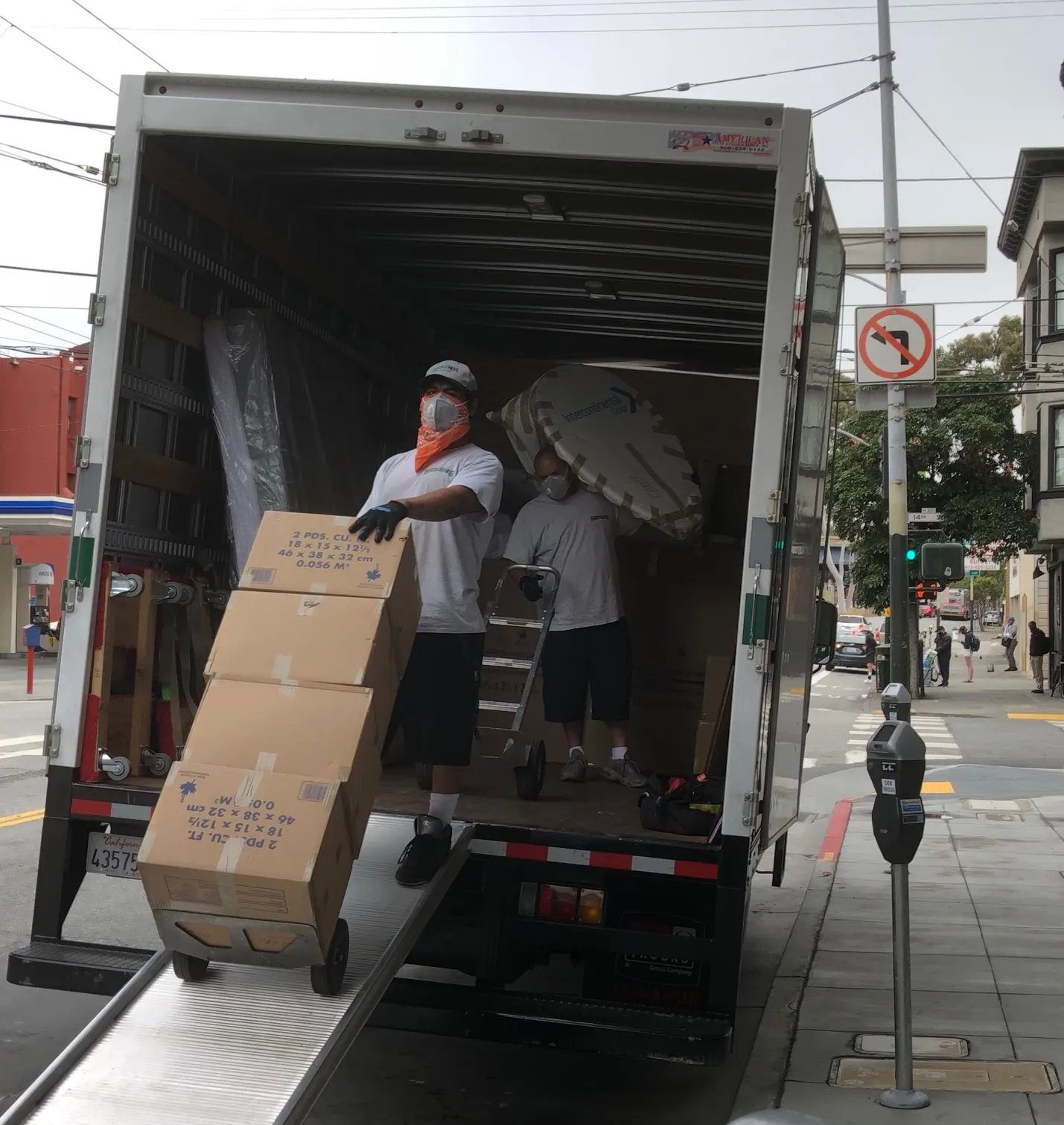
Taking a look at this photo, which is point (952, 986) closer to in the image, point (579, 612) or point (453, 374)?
point (579, 612)

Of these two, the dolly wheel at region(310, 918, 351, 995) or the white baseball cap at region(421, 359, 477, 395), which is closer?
the dolly wheel at region(310, 918, 351, 995)

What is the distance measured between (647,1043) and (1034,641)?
3063 centimetres

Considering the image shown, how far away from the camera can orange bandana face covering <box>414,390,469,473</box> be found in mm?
5066

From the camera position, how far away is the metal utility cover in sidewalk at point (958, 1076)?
4820 mm

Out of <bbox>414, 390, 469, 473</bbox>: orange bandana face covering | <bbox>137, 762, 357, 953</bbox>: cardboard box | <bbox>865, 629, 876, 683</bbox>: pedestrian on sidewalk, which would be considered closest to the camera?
<bbox>137, 762, 357, 953</bbox>: cardboard box

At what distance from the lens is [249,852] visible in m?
3.61

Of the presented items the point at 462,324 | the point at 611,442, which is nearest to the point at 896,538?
the point at 462,324

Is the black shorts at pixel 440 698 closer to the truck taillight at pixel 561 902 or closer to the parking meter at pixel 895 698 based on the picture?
the truck taillight at pixel 561 902

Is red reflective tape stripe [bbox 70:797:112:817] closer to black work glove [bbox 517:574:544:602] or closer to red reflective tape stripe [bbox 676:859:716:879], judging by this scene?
red reflective tape stripe [bbox 676:859:716:879]

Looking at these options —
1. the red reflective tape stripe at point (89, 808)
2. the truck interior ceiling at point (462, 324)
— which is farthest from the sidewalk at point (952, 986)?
the red reflective tape stripe at point (89, 808)

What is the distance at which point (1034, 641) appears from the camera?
32406 mm

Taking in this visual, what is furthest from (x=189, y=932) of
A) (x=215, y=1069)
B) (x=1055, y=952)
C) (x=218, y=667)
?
(x=1055, y=952)

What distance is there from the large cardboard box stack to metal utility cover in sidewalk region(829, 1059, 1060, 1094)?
2.28 m

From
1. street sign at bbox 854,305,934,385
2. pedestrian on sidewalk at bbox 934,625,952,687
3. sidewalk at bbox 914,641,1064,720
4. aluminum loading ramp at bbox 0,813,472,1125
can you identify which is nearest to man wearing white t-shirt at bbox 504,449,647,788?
aluminum loading ramp at bbox 0,813,472,1125
